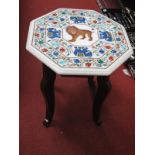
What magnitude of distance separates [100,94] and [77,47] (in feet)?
1.00

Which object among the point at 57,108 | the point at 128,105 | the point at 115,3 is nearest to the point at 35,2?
the point at 115,3

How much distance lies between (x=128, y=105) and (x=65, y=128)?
0.47 meters

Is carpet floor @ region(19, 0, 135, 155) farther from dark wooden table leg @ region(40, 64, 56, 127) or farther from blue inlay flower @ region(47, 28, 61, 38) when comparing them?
blue inlay flower @ region(47, 28, 61, 38)

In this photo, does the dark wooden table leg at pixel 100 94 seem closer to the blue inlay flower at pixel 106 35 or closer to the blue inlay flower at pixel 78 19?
the blue inlay flower at pixel 106 35

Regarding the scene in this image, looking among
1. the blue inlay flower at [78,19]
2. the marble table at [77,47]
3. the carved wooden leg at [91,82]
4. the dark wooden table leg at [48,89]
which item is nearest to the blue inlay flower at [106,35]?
the marble table at [77,47]

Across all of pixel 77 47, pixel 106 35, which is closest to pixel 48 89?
pixel 77 47

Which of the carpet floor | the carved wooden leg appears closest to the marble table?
the carpet floor

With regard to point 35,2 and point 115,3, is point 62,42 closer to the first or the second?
point 35,2

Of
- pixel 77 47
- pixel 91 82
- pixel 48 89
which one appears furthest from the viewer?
pixel 91 82

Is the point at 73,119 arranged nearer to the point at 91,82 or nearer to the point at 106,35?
the point at 91,82

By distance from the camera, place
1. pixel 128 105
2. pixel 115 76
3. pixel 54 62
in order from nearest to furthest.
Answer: pixel 54 62
pixel 128 105
pixel 115 76

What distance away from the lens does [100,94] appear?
4.26 ft

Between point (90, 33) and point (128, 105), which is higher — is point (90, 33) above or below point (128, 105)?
above

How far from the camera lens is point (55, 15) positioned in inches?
52.4
